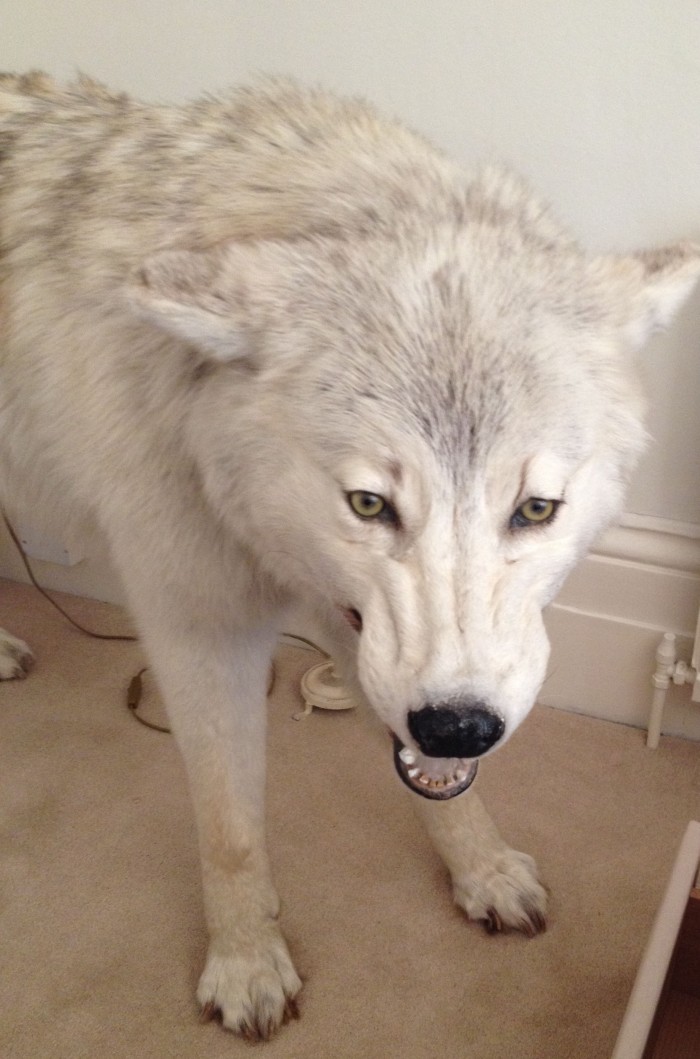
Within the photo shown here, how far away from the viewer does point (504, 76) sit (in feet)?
4.77

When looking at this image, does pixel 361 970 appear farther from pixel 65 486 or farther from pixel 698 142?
pixel 698 142

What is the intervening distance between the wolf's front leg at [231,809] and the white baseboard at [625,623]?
74 centimetres

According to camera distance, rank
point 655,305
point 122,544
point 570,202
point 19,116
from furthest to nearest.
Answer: point 570,202, point 19,116, point 122,544, point 655,305

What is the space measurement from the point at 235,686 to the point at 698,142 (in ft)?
3.72

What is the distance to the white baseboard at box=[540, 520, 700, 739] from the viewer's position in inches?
65.7

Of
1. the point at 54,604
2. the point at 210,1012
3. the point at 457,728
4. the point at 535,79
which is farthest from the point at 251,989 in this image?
the point at 535,79

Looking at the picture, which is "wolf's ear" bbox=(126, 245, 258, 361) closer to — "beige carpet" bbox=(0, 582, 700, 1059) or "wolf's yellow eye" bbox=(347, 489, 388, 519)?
"wolf's yellow eye" bbox=(347, 489, 388, 519)

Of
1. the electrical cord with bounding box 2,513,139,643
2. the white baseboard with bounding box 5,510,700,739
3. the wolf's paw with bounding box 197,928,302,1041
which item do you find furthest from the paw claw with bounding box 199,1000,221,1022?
the electrical cord with bounding box 2,513,139,643

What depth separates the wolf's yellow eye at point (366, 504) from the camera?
83 cm

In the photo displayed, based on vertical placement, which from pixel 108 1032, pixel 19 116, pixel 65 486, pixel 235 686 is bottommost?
pixel 108 1032

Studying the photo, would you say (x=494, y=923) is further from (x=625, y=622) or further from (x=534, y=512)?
(x=534, y=512)

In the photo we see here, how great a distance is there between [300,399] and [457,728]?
36 cm

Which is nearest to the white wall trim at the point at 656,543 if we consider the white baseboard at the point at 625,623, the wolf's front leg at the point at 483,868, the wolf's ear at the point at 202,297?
the white baseboard at the point at 625,623

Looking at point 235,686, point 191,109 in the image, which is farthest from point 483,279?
point 235,686
